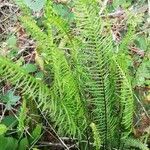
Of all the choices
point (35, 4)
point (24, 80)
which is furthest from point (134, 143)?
point (35, 4)

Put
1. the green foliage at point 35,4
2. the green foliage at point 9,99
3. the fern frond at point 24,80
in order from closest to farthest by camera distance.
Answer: the fern frond at point 24,80 → the green foliage at point 9,99 → the green foliage at point 35,4

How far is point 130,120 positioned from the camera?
5.12 ft

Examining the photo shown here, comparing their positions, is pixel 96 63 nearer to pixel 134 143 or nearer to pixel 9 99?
pixel 134 143

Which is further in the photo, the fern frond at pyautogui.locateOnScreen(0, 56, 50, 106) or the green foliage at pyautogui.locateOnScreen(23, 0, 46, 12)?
the green foliage at pyautogui.locateOnScreen(23, 0, 46, 12)

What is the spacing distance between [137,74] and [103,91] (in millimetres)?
225

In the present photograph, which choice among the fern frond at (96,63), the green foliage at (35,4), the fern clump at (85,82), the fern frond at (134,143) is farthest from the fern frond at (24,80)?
the green foliage at (35,4)

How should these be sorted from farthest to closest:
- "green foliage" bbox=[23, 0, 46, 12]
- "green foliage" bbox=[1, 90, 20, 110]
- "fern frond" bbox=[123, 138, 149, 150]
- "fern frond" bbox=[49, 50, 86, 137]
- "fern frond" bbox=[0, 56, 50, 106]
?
"green foliage" bbox=[23, 0, 46, 12] → "green foliage" bbox=[1, 90, 20, 110] → "fern frond" bbox=[123, 138, 149, 150] → "fern frond" bbox=[49, 50, 86, 137] → "fern frond" bbox=[0, 56, 50, 106]

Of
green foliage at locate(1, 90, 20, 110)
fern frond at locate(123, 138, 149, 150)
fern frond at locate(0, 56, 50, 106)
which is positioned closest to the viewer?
fern frond at locate(0, 56, 50, 106)

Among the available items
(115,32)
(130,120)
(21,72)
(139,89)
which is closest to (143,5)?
(115,32)

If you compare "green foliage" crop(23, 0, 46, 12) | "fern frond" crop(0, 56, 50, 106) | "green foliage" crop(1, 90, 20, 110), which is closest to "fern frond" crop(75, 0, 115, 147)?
"fern frond" crop(0, 56, 50, 106)

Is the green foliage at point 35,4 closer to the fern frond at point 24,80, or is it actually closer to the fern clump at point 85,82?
the fern clump at point 85,82

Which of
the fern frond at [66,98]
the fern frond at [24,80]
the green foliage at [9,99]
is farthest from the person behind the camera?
the green foliage at [9,99]

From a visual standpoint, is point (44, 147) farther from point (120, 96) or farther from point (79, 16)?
point (79, 16)

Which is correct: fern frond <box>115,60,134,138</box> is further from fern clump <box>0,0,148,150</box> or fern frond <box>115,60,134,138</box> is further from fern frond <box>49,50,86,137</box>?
fern frond <box>49,50,86,137</box>
